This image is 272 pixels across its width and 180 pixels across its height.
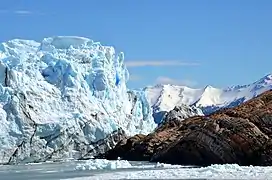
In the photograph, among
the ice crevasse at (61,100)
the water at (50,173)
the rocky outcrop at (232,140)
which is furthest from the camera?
the ice crevasse at (61,100)

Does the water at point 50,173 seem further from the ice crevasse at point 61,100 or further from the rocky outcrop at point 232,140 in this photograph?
the ice crevasse at point 61,100

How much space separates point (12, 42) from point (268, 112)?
1230 inches

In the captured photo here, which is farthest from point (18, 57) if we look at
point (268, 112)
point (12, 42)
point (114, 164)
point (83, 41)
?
point (268, 112)

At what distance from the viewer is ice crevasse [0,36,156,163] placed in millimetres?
48594

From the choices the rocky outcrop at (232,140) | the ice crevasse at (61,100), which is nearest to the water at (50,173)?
the rocky outcrop at (232,140)

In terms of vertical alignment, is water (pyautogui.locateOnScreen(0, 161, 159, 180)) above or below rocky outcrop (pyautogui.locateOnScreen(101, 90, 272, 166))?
below

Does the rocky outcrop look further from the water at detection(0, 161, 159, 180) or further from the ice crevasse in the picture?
the ice crevasse

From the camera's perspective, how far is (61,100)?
2131 inches

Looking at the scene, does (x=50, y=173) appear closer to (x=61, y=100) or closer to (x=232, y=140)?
(x=232, y=140)

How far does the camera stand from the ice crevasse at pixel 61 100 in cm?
4859

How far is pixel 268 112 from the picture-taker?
36.2 m

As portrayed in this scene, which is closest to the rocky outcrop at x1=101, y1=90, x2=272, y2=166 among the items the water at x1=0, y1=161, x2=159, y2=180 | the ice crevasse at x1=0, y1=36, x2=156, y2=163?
the water at x1=0, y1=161, x2=159, y2=180

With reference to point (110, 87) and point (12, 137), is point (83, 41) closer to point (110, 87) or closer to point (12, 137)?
point (110, 87)

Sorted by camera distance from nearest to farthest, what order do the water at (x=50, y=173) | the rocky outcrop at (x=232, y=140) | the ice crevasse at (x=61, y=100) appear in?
the water at (x=50, y=173) < the rocky outcrop at (x=232, y=140) < the ice crevasse at (x=61, y=100)
